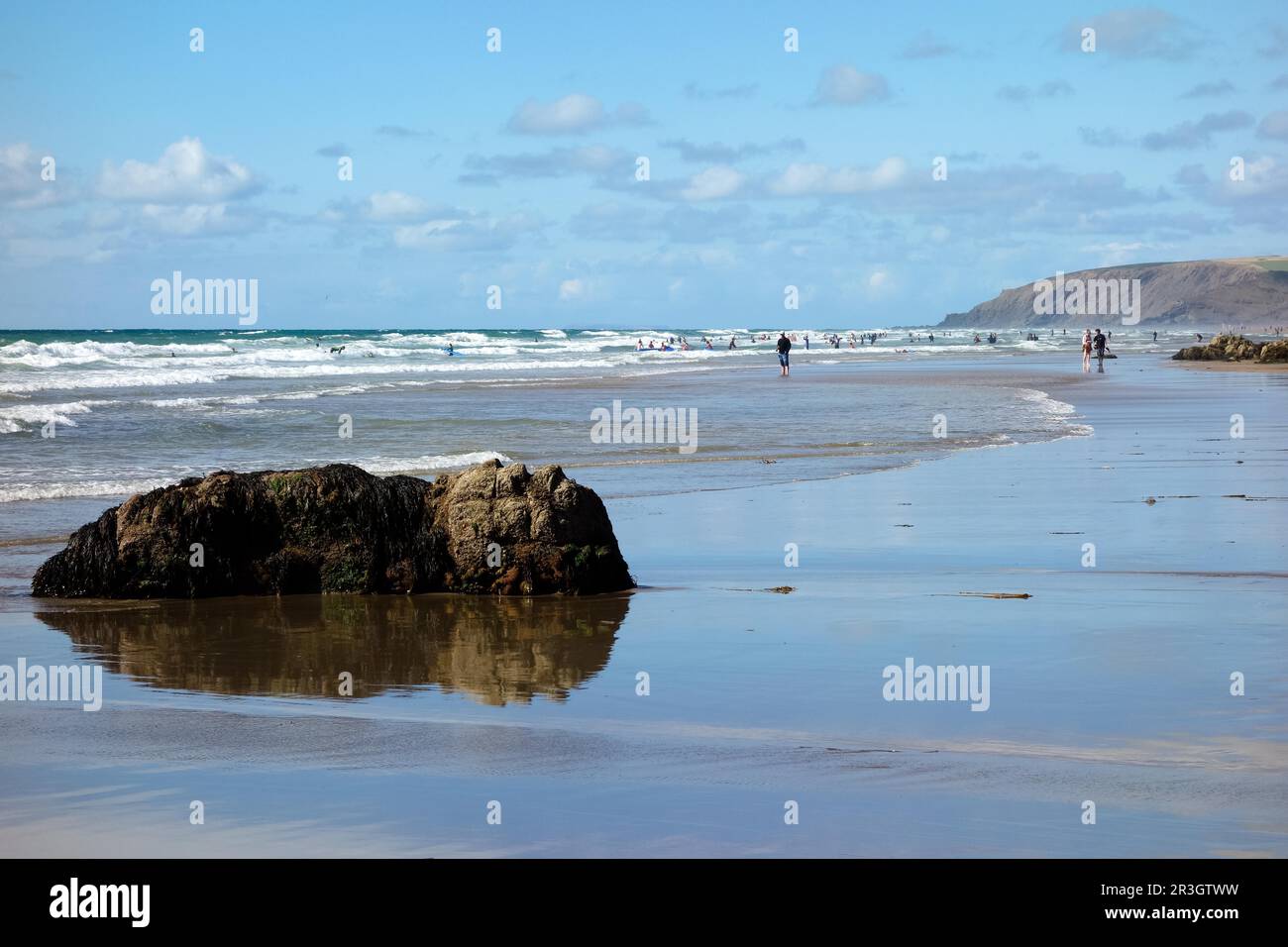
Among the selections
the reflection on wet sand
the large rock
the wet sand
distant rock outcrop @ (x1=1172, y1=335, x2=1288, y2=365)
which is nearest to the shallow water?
the large rock

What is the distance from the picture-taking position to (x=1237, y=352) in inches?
2144

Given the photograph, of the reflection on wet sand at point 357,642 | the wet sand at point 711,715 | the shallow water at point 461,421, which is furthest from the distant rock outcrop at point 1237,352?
the reflection on wet sand at point 357,642

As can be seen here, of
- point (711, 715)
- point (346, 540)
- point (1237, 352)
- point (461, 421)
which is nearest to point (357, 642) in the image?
point (346, 540)

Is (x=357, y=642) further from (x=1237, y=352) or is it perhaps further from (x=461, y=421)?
(x=1237, y=352)

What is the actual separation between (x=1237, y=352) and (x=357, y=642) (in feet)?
175

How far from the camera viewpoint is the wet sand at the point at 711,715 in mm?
4625

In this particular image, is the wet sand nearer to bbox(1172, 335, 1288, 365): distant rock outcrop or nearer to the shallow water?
the shallow water

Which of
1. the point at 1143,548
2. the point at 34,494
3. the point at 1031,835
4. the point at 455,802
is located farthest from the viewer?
the point at 34,494

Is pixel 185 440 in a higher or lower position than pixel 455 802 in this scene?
higher

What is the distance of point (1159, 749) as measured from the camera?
550cm

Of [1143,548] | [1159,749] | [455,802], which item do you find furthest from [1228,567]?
[455,802]

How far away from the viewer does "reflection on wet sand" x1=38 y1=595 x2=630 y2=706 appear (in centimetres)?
711

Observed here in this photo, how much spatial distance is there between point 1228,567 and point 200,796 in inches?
303

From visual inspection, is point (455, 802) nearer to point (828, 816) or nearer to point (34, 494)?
point (828, 816)
